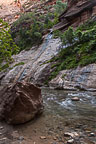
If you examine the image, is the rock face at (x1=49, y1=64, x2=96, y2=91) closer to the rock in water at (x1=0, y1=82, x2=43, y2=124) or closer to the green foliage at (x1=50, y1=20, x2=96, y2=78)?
the green foliage at (x1=50, y1=20, x2=96, y2=78)

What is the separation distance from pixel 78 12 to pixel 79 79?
20.1m

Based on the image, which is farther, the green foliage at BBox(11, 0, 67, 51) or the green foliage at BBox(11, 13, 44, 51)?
the green foliage at BBox(11, 0, 67, 51)

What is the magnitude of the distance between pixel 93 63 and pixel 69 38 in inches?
307

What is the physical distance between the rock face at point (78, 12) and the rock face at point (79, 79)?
17384 millimetres

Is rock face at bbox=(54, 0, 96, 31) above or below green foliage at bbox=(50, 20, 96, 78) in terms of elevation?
above

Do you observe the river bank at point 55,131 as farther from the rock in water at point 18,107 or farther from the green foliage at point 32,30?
the green foliage at point 32,30

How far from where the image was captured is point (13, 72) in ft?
76.4

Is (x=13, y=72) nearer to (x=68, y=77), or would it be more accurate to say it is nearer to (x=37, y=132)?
(x=68, y=77)

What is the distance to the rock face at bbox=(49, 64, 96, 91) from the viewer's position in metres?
10.6

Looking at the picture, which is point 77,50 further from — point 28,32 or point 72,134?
point 28,32

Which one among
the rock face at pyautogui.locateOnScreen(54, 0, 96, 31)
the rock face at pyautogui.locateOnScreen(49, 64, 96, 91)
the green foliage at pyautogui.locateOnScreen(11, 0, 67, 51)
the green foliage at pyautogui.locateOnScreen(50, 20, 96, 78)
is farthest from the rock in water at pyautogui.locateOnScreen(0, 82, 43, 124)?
the green foliage at pyautogui.locateOnScreen(11, 0, 67, 51)

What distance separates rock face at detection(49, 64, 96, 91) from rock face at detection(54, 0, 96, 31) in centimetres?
1738

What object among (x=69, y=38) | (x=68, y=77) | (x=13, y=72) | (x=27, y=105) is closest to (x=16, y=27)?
(x=13, y=72)

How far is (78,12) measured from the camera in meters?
26.7
